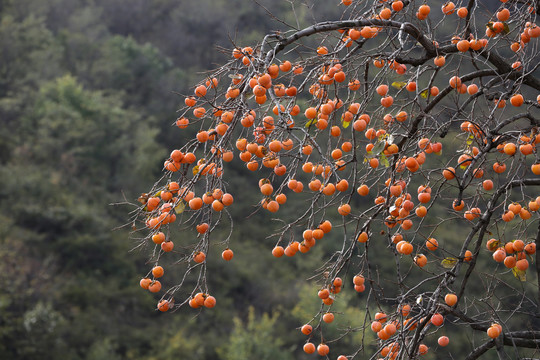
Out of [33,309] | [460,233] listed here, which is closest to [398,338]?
[33,309]

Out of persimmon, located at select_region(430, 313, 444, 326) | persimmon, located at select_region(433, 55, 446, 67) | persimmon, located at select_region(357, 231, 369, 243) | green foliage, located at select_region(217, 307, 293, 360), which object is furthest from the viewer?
green foliage, located at select_region(217, 307, 293, 360)

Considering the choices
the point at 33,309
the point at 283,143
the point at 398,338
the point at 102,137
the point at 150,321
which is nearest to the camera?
the point at 283,143

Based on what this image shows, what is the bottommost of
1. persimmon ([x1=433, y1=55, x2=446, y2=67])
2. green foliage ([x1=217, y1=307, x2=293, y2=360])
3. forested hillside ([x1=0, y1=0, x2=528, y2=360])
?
green foliage ([x1=217, y1=307, x2=293, y2=360])

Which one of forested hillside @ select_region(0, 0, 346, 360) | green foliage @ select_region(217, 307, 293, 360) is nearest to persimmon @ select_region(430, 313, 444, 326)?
forested hillside @ select_region(0, 0, 346, 360)

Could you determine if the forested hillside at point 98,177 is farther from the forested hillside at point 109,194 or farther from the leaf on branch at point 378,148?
the leaf on branch at point 378,148

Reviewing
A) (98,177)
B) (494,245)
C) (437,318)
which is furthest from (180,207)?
(98,177)

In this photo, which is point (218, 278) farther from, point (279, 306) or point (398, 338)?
point (398, 338)

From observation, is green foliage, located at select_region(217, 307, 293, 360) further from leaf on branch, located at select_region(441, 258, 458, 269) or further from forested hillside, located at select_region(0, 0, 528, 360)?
leaf on branch, located at select_region(441, 258, 458, 269)

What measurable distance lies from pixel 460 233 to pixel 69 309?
811cm

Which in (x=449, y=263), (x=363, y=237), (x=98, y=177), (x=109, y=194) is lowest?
(x=109, y=194)

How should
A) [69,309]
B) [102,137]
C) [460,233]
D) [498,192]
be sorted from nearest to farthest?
[498,192], [69,309], [460,233], [102,137]

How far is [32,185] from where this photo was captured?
43.3 feet

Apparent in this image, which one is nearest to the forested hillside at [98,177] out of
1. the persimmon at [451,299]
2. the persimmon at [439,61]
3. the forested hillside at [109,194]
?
the forested hillside at [109,194]

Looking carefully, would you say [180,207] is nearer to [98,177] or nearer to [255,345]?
[255,345]
